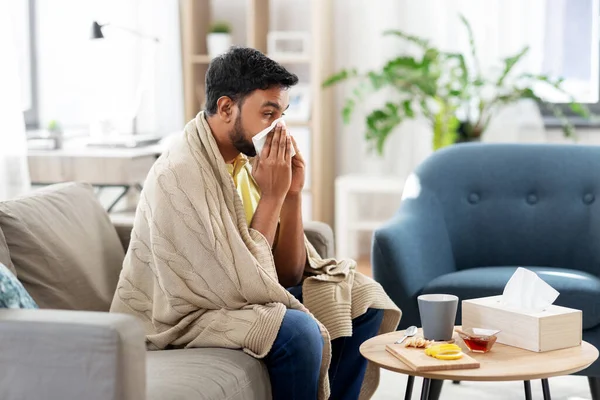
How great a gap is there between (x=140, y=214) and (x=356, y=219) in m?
2.61

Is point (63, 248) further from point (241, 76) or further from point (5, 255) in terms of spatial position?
point (241, 76)

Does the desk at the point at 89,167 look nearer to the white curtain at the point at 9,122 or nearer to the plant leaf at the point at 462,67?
the white curtain at the point at 9,122

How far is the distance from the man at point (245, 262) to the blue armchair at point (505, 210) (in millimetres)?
567

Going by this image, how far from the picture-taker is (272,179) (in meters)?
2.33

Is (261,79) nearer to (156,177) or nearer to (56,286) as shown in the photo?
(156,177)

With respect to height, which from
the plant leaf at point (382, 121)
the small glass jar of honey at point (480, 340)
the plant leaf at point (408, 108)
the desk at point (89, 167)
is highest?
the plant leaf at point (408, 108)

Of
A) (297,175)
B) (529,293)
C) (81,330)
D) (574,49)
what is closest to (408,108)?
(574,49)

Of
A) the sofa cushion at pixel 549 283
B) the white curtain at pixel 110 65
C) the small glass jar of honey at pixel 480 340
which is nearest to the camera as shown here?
the small glass jar of honey at pixel 480 340

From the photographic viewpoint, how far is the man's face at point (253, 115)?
227cm

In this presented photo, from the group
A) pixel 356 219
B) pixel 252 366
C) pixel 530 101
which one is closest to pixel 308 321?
pixel 252 366

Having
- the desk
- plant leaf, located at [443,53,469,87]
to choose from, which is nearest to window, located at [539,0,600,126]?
plant leaf, located at [443,53,469,87]

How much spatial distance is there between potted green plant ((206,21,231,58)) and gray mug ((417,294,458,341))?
299 cm

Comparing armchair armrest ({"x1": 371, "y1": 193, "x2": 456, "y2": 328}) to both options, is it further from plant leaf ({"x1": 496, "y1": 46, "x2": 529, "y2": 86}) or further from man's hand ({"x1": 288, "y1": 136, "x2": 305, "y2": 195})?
plant leaf ({"x1": 496, "y1": 46, "x2": 529, "y2": 86})

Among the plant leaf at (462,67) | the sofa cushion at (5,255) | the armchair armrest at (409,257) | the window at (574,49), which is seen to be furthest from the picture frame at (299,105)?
the sofa cushion at (5,255)
